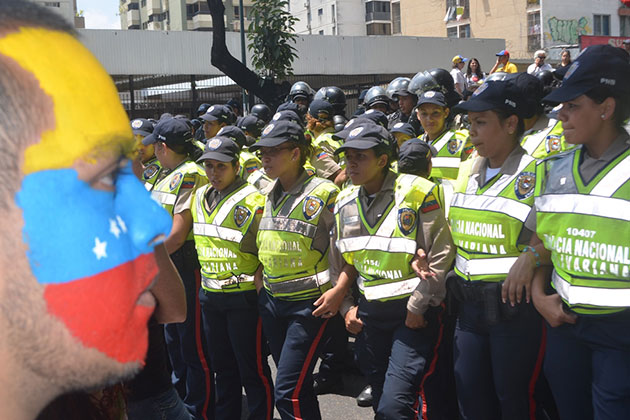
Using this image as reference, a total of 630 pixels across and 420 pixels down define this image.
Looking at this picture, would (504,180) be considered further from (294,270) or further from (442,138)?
(442,138)

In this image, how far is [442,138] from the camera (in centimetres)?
548

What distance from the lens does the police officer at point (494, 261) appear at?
3.36 metres

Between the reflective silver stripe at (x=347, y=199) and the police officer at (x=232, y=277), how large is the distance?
26.4 inches

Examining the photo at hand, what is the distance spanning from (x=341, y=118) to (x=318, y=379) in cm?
387

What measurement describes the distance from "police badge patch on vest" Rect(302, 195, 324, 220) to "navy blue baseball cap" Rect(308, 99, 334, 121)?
336cm

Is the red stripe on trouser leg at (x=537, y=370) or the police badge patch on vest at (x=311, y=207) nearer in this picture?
the red stripe on trouser leg at (x=537, y=370)

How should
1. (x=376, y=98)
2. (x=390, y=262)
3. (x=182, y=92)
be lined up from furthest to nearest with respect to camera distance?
1. (x=182, y=92)
2. (x=376, y=98)
3. (x=390, y=262)

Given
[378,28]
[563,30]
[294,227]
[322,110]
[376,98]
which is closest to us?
[294,227]

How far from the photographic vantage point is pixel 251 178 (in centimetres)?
637

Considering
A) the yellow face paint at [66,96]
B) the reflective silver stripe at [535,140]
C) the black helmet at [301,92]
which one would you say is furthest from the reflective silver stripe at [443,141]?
the black helmet at [301,92]

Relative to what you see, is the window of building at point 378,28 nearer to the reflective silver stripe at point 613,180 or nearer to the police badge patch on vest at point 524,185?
the police badge patch on vest at point 524,185

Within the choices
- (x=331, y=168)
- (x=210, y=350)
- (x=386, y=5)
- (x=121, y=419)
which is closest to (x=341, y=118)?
(x=331, y=168)

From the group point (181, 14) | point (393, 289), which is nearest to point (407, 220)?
point (393, 289)

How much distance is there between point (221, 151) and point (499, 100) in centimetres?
194
